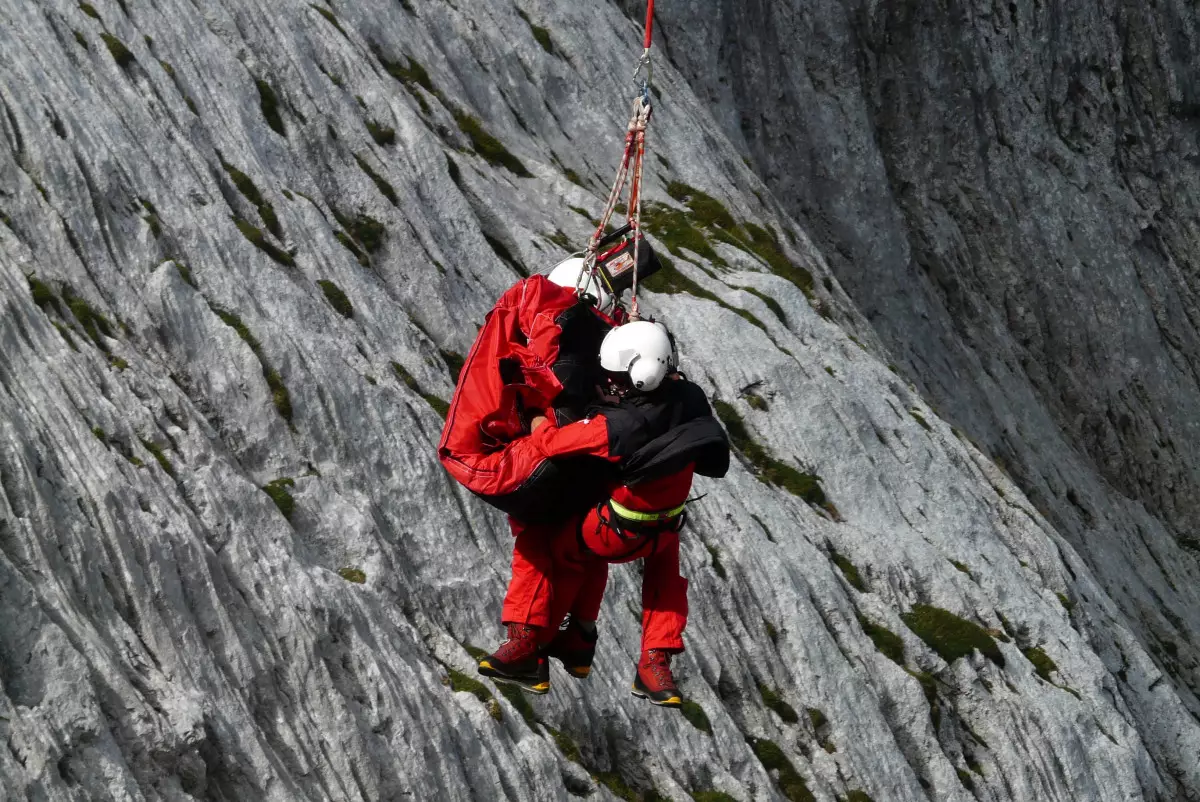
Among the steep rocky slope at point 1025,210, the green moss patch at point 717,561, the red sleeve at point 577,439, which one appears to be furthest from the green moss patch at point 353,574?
the steep rocky slope at point 1025,210

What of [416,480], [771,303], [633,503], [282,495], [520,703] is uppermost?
[633,503]

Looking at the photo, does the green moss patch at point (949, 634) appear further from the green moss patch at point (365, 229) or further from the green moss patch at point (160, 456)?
the green moss patch at point (160, 456)

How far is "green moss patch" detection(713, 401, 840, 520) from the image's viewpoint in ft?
108

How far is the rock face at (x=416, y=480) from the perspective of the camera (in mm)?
19688

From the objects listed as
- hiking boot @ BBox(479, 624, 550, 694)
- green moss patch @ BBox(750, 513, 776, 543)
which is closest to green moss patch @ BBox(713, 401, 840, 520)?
green moss patch @ BBox(750, 513, 776, 543)

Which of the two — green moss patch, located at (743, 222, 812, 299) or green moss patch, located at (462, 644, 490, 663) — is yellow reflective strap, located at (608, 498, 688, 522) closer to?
green moss patch, located at (462, 644, 490, 663)

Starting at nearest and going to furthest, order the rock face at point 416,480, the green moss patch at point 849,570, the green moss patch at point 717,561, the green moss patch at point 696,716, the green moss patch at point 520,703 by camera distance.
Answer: the rock face at point 416,480 → the green moss patch at point 520,703 → the green moss patch at point 696,716 → the green moss patch at point 717,561 → the green moss patch at point 849,570

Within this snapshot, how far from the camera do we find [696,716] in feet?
85.8

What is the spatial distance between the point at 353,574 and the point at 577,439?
10030 mm

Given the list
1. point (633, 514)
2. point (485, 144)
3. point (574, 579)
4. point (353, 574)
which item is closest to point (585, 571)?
point (574, 579)

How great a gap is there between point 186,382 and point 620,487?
38.3 ft

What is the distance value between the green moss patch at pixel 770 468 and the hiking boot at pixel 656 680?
17.2 meters

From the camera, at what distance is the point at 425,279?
30391mm

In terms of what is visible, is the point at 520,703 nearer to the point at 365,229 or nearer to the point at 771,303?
the point at 365,229
